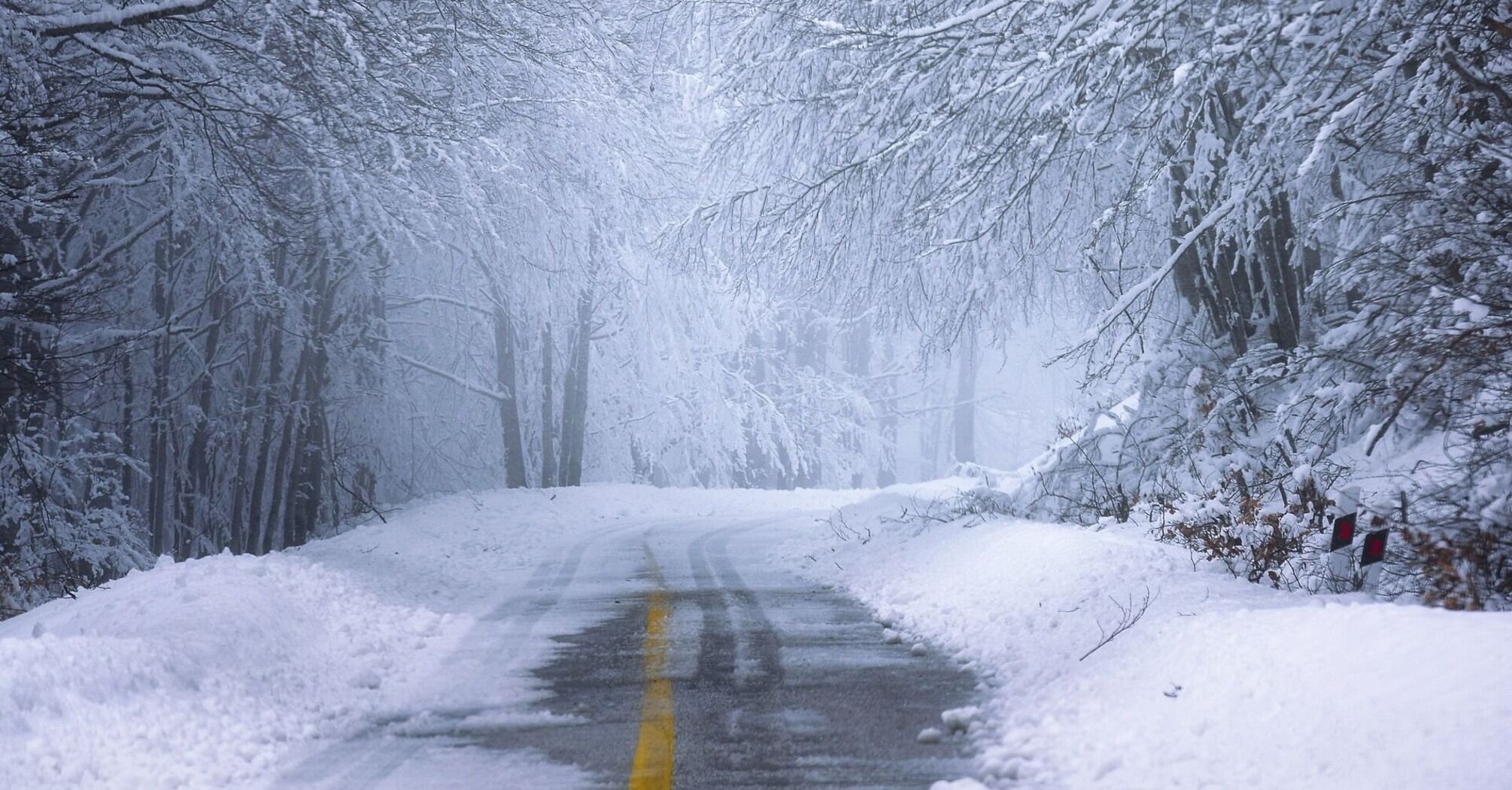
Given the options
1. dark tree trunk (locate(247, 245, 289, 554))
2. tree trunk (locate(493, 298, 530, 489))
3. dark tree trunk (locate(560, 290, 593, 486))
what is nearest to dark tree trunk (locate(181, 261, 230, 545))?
dark tree trunk (locate(247, 245, 289, 554))

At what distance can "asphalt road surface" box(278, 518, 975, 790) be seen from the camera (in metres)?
5.37

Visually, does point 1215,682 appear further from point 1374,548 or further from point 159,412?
point 159,412

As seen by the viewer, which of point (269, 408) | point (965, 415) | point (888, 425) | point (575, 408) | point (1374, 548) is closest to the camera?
point (1374, 548)

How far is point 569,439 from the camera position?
102ft

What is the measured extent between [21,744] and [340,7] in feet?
25.3

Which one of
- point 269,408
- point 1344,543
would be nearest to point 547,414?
point 269,408

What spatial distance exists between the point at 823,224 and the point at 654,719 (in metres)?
7.21

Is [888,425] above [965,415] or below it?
below

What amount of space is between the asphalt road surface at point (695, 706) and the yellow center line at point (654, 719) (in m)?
0.01

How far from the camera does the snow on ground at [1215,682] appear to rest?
408 cm

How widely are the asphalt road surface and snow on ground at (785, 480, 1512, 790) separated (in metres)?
0.45

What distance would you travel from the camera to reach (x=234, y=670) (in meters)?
7.07

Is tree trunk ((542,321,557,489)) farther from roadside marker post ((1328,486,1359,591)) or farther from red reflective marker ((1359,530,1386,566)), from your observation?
red reflective marker ((1359,530,1386,566))

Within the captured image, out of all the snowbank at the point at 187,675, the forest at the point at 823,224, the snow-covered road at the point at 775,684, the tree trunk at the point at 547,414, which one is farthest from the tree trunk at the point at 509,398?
the snowbank at the point at 187,675
